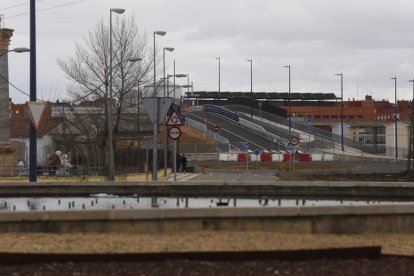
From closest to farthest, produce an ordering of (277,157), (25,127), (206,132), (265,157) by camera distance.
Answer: (265,157), (277,157), (25,127), (206,132)

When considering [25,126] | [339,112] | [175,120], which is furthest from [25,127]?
[339,112]

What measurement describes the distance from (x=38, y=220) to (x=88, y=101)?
155 ft

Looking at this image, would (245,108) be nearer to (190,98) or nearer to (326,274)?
(190,98)

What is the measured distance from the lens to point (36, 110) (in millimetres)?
19844

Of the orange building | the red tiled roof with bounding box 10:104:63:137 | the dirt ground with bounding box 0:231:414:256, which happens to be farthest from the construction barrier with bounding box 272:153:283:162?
the orange building

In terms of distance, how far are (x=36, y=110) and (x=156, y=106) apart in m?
3.30

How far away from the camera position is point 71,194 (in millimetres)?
18891

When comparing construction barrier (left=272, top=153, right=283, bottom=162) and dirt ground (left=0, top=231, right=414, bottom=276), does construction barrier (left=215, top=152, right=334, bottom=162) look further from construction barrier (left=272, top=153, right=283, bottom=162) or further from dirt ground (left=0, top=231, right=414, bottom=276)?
dirt ground (left=0, top=231, right=414, bottom=276)

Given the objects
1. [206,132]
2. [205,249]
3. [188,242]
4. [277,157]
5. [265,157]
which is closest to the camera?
[205,249]

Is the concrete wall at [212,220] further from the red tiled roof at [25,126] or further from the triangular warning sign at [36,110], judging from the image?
the red tiled roof at [25,126]

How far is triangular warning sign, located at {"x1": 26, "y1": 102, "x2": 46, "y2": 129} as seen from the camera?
64.9ft

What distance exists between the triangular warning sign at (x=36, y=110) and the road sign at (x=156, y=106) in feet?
9.24

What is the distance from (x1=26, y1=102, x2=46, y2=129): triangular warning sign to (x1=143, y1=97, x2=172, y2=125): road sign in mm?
2818

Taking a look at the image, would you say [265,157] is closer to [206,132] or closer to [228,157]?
[228,157]
